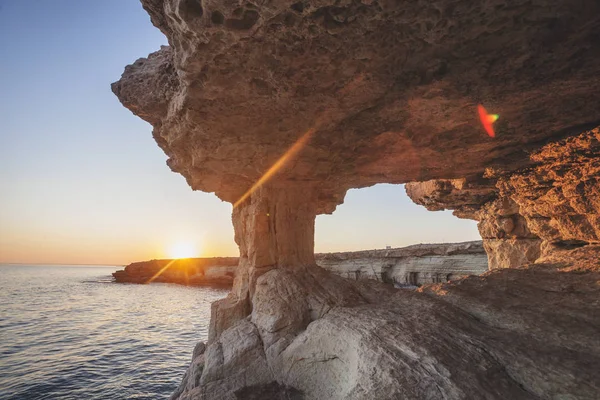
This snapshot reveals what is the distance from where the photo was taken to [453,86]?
5594 millimetres

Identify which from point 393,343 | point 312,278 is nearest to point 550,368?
point 393,343

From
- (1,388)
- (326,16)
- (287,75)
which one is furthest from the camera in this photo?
(1,388)

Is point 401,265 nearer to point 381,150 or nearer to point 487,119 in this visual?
point 381,150

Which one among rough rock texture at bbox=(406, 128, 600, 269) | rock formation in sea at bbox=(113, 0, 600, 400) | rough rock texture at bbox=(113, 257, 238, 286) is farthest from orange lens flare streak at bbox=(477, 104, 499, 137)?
rough rock texture at bbox=(113, 257, 238, 286)

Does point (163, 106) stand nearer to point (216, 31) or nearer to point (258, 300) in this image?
point (216, 31)

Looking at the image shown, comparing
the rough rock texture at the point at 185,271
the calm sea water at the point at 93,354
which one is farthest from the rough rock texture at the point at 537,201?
the rough rock texture at the point at 185,271

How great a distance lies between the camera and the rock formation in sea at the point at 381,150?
391 centimetres

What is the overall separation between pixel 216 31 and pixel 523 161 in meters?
10.2

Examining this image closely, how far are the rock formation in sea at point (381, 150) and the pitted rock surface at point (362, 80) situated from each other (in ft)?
0.11

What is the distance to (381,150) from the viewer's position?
28.7ft

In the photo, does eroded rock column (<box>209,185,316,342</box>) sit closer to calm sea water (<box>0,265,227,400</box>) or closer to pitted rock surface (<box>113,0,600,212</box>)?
pitted rock surface (<box>113,0,600,212</box>)

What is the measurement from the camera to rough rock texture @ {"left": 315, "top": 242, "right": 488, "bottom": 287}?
33.5m

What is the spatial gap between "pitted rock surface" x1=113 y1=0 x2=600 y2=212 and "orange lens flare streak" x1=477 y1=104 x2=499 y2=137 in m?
0.15

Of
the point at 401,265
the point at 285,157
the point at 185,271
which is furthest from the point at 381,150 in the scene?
the point at 185,271
